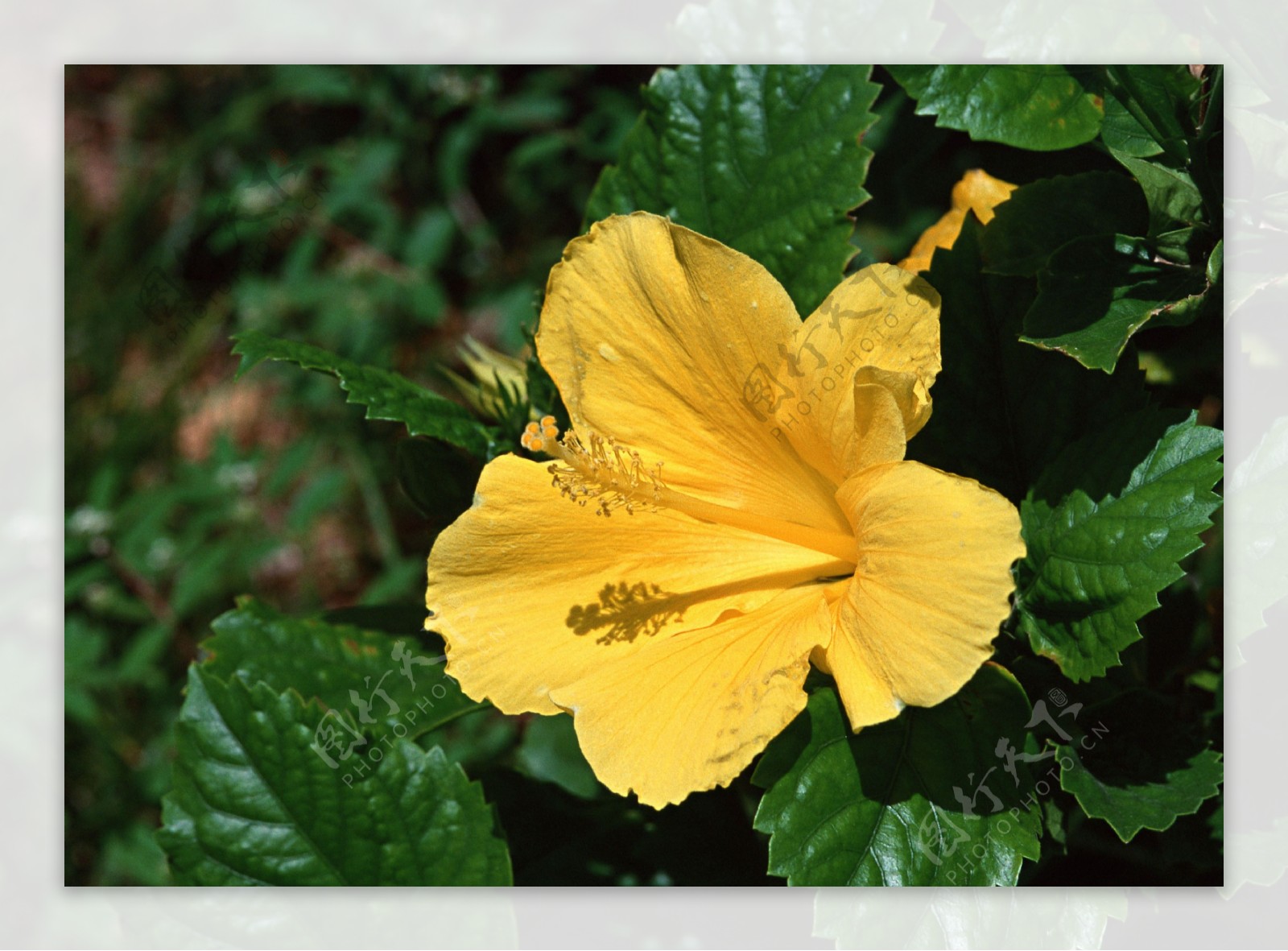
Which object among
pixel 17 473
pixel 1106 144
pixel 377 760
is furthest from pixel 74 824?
pixel 1106 144

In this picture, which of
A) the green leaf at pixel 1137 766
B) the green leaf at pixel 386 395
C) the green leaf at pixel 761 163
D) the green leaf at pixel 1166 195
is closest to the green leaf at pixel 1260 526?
the green leaf at pixel 1137 766

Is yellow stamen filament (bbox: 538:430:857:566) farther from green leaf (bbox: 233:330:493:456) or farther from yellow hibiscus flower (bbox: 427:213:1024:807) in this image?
green leaf (bbox: 233:330:493:456)

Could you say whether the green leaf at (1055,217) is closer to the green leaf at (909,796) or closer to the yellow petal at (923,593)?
the yellow petal at (923,593)

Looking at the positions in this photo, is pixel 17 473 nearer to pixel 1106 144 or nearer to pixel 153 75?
pixel 1106 144

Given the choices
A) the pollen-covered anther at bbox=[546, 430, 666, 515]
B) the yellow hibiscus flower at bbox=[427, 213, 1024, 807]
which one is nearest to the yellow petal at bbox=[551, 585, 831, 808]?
the yellow hibiscus flower at bbox=[427, 213, 1024, 807]

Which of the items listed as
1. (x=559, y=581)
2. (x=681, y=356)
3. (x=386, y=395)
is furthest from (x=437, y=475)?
(x=681, y=356)
